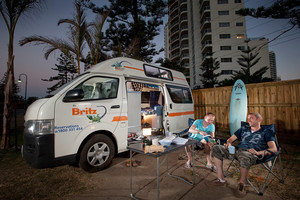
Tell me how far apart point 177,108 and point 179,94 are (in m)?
0.58

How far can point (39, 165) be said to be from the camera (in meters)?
2.42

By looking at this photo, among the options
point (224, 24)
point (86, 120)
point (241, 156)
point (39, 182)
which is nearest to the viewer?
point (241, 156)

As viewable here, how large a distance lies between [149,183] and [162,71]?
10.8 ft

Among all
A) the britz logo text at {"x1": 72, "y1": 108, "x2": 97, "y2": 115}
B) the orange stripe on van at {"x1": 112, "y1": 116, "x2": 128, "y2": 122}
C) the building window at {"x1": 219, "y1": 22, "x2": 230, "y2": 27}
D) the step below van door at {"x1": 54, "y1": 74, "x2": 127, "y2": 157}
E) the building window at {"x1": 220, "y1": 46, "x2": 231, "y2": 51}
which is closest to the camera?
the step below van door at {"x1": 54, "y1": 74, "x2": 127, "y2": 157}

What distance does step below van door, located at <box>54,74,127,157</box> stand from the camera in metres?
2.60

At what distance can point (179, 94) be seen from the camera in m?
5.25

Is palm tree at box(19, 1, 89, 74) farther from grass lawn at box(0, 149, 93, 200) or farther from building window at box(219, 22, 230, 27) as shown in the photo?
building window at box(219, 22, 230, 27)

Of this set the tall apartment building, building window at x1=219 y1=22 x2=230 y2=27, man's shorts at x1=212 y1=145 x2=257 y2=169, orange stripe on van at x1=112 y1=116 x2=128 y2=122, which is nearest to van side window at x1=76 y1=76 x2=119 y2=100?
orange stripe on van at x1=112 y1=116 x2=128 y2=122

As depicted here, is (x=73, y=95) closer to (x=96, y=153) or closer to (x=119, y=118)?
(x=119, y=118)

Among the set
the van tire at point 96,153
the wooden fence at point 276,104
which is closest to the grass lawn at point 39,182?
the van tire at point 96,153

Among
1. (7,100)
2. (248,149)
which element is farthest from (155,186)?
(7,100)

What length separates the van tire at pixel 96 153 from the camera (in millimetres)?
2828

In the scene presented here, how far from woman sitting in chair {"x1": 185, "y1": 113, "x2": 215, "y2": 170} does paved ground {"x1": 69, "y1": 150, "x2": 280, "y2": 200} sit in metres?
0.24

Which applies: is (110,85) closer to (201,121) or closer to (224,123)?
(201,121)
